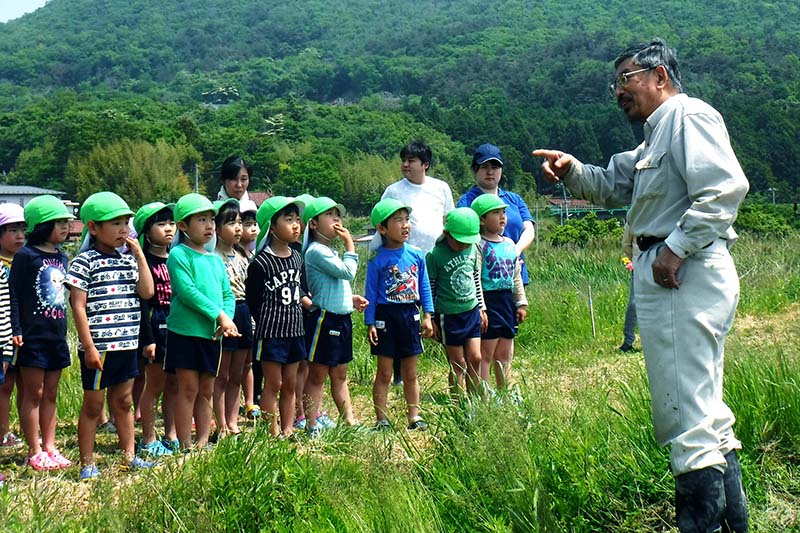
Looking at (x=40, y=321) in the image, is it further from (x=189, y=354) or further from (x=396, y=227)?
(x=396, y=227)

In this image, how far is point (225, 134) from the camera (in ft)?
253

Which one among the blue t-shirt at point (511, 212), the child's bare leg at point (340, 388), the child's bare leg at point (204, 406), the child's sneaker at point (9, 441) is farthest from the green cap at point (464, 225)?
the child's sneaker at point (9, 441)

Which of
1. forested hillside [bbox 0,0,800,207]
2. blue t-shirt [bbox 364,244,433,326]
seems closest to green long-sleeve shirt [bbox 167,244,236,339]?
blue t-shirt [bbox 364,244,433,326]

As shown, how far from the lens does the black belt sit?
11.1 feet

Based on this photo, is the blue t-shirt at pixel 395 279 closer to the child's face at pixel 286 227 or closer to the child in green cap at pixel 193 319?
the child's face at pixel 286 227

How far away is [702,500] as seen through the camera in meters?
3.12

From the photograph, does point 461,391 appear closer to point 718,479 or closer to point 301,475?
point 301,475

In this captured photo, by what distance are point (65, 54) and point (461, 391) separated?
144 meters

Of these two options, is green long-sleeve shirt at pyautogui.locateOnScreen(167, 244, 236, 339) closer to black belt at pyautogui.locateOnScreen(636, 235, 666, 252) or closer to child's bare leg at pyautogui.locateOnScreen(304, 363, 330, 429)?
child's bare leg at pyautogui.locateOnScreen(304, 363, 330, 429)

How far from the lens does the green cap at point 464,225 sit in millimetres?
5695

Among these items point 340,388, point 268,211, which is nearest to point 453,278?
point 340,388

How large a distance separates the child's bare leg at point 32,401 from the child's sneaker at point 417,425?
208 cm

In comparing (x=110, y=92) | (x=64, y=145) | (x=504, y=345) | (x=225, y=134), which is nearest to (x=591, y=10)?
(x=110, y=92)

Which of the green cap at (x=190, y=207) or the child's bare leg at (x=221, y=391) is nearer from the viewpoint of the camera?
the green cap at (x=190, y=207)
